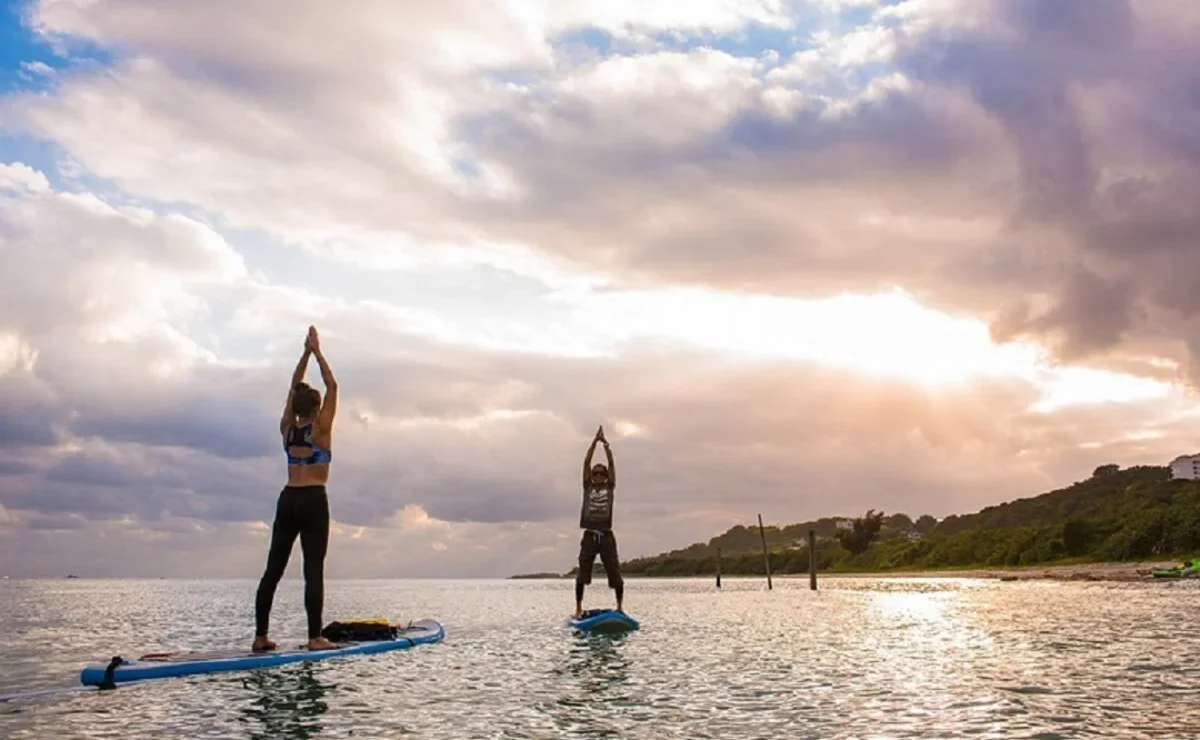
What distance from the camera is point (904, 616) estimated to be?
3825cm

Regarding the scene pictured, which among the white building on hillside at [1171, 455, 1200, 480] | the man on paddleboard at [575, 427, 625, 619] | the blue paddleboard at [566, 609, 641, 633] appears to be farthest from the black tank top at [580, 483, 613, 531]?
the white building on hillside at [1171, 455, 1200, 480]

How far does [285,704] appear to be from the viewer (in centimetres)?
1428

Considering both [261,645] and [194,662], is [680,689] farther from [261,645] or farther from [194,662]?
[194,662]

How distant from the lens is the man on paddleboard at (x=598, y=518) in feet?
100

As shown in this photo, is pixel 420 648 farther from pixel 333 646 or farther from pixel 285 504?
pixel 285 504

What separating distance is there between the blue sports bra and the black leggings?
1.50ft

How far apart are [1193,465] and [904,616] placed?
547ft

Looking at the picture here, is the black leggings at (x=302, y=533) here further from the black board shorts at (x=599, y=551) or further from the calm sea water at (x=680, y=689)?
the black board shorts at (x=599, y=551)

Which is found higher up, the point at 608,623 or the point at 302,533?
the point at 302,533

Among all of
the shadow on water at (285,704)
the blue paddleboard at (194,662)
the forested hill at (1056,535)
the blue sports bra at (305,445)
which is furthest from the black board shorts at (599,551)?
the forested hill at (1056,535)

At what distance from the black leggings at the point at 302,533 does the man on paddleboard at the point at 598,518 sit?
13287 mm

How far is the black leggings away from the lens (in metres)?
17.5

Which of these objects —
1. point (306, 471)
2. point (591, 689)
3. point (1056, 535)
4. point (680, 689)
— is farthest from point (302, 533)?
point (1056, 535)

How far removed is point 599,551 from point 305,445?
15.1 meters
